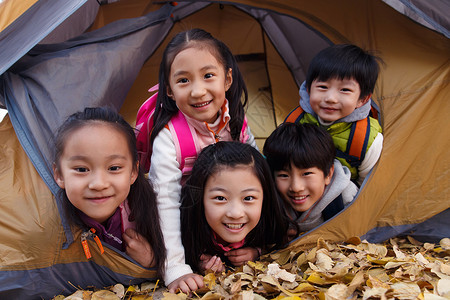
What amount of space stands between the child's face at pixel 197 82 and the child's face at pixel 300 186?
437 mm

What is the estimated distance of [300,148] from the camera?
1.93m

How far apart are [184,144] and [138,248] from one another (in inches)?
19.7

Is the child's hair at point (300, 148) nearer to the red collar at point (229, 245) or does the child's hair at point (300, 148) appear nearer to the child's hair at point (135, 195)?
the red collar at point (229, 245)

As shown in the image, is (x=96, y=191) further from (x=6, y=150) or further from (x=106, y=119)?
(x=6, y=150)

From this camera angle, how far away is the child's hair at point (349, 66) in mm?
2141

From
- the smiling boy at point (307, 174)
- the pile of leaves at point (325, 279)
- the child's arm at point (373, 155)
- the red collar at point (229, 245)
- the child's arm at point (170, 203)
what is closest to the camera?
the pile of leaves at point (325, 279)

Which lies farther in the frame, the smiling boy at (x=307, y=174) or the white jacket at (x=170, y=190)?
the smiling boy at (x=307, y=174)

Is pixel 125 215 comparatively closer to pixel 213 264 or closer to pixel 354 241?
pixel 213 264

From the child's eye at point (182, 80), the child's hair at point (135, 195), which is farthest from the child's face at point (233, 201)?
the child's eye at point (182, 80)

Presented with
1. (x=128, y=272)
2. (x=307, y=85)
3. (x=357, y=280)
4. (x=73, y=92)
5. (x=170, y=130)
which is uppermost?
(x=73, y=92)

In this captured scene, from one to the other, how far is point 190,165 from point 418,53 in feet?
4.31

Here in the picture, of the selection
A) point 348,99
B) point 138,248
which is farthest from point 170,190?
point 348,99

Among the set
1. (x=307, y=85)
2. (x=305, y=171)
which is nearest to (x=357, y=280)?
(x=305, y=171)

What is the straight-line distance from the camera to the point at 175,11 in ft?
10.1
